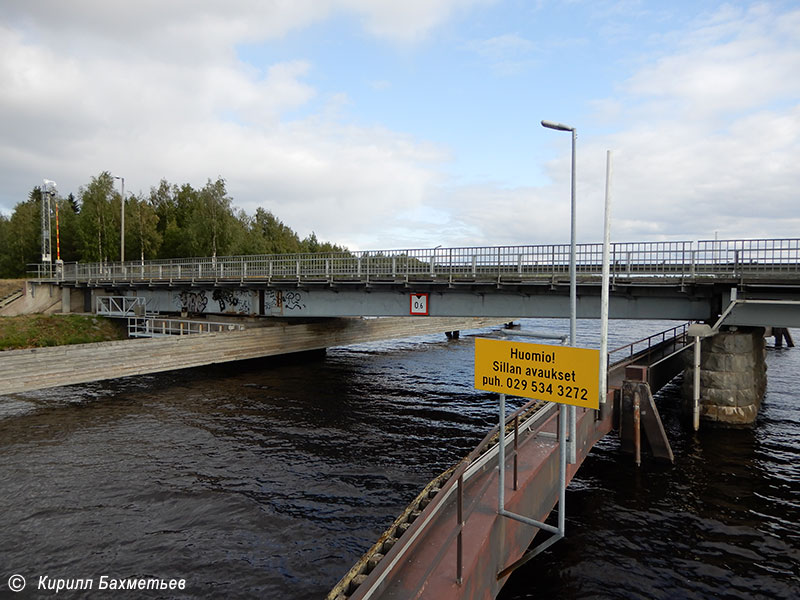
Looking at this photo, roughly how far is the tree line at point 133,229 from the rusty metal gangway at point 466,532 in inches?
2497

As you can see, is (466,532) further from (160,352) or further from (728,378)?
(160,352)

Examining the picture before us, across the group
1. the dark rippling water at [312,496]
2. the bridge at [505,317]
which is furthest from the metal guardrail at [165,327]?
the dark rippling water at [312,496]

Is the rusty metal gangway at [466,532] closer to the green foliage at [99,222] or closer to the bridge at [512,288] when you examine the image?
the bridge at [512,288]

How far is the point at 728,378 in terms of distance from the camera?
65.6 ft

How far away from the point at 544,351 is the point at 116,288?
155 feet

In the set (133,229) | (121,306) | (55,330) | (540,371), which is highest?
(133,229)

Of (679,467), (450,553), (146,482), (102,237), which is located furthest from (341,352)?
(102,237)

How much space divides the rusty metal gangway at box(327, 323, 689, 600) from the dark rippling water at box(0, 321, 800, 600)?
1.88 meters

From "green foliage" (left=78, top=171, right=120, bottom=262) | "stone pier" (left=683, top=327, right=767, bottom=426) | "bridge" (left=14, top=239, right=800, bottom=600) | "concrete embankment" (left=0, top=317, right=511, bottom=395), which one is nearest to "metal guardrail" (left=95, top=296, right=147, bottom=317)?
"bridge" (left=14, top=239, right=800, bottom=600)

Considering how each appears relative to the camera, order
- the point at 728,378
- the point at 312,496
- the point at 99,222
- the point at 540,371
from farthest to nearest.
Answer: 1. the point at 99,222
2. the point at 728,378
3. the point at 312,496
4. the point at 540,371

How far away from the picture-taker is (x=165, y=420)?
21453mm

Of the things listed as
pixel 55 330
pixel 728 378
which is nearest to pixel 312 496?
pixel 728 378

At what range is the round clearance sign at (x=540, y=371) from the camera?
651cm

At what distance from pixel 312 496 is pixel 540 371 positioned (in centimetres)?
974
